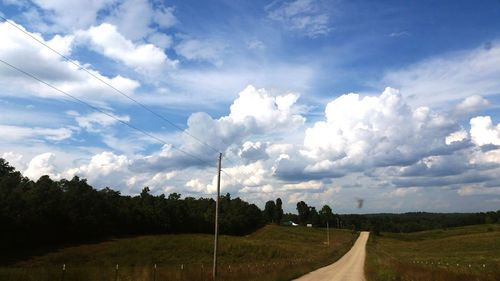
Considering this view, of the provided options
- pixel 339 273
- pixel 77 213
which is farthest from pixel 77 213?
pixel 339 273

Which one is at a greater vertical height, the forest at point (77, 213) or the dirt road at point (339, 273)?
the forest at point (77, 213)

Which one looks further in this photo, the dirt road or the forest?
the forest

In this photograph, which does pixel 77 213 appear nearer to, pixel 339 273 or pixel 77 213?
pixel 77 213

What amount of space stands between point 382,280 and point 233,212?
121 metres

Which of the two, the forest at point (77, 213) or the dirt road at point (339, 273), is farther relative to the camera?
the forest at point (77, 213)

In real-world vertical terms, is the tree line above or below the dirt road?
above

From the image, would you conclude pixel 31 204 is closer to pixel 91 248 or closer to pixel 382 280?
pixel 91 248

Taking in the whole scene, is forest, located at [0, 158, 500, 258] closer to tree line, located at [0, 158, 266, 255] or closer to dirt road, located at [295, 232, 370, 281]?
tree line, located at [0, 158, 266, 255]

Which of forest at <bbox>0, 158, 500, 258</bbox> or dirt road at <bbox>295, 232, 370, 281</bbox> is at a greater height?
forest at <bbox>0, 158, 500, 258</bbox>

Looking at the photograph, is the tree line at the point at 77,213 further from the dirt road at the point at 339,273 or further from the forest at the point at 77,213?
the dirt road at the point at 339,273

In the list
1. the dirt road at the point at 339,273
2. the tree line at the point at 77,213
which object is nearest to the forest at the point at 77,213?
the tree line at the point at 77,213

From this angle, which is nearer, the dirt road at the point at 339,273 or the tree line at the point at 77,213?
the dirt road at the point at 339,273

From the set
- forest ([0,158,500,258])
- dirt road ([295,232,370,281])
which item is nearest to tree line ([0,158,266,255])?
forest ([0,158,500,258])

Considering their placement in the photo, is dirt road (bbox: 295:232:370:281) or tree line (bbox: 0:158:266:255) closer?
dirt road (bbox: 295:232:370:281)
